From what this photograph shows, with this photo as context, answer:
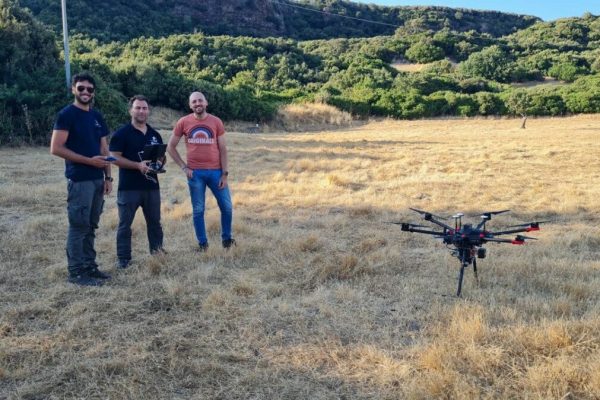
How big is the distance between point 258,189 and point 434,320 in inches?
243

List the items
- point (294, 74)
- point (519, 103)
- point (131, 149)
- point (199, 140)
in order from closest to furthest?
point (131, 149)
point (199, 140)
point (519, 103)
point (294, 74)

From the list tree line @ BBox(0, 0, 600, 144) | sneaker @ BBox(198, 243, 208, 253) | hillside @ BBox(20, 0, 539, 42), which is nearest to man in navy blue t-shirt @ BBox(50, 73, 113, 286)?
sneaker @ BBox(198, 243, 208, 253)

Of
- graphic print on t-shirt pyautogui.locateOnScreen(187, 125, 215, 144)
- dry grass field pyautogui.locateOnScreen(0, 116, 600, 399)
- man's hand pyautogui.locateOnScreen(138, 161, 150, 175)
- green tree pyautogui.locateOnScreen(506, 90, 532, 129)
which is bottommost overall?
dry grass field pyautogui.locateOnScreen(0, 116, 600, 399)

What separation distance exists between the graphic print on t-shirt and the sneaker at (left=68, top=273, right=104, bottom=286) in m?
→ 1.76

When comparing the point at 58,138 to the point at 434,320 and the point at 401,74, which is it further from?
the point at 401,74

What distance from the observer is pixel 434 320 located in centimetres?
386

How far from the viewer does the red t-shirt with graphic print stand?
5.52m

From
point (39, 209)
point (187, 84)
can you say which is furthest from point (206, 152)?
point (187, 84)

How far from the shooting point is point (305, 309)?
412 cm

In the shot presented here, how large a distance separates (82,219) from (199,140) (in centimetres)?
152

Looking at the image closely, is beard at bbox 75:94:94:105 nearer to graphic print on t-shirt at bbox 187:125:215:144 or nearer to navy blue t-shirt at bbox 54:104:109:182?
navy blue t-shirt at bbox 54:104:109:182

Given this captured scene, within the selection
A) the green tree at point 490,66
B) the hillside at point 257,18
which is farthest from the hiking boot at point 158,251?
the green tree at point 490,66

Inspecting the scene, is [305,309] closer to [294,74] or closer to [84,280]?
[84,280]

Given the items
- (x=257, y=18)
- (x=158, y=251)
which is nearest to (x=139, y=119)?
(x=158, y=251)
